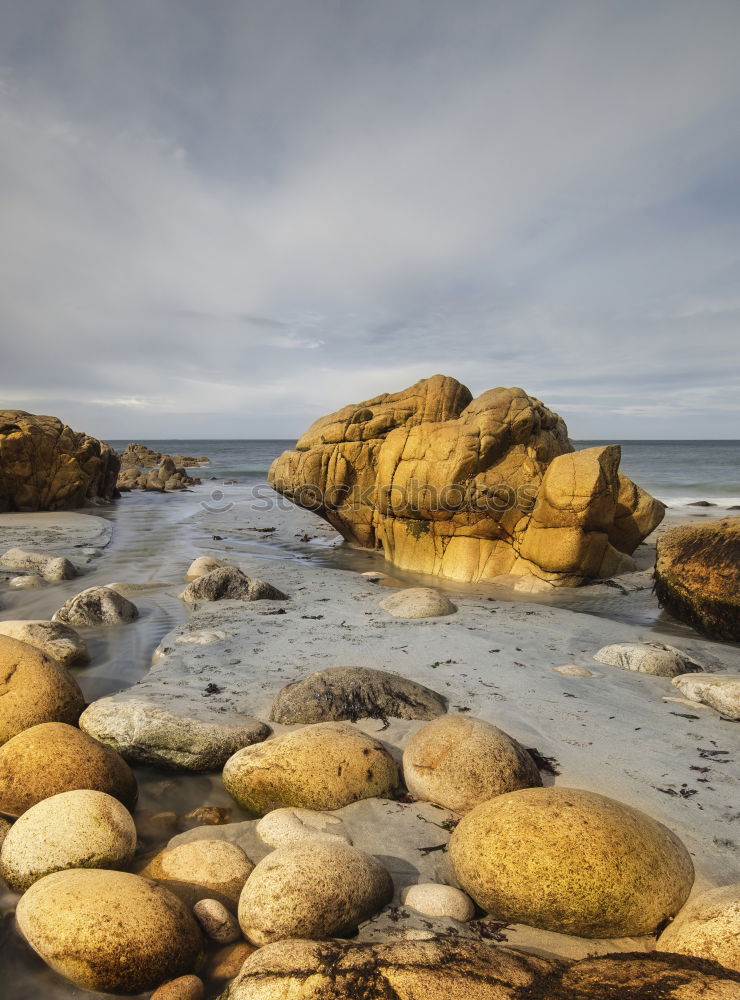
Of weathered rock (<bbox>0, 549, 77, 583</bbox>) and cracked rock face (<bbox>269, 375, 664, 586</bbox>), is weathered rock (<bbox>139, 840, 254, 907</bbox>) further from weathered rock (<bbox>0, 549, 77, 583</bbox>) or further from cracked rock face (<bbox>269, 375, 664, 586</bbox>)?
cracked rock face (<bbox>269, 375, 664, 586</bbox>)

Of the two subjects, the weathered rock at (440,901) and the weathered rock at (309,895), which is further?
the weathered rock at (440,901)

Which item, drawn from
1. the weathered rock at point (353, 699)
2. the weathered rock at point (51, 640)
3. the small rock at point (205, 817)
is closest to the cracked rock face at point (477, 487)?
the weathered rock at point (353, 699)

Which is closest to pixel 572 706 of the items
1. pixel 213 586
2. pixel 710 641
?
pixel 710 641

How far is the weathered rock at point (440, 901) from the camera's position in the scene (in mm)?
2592

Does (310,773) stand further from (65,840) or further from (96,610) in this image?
(96,610)

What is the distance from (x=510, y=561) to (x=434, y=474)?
7.27 feet

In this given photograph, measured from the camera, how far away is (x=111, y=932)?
2.24 metres

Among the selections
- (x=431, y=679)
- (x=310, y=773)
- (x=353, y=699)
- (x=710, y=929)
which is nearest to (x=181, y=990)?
(x=310, y=773)

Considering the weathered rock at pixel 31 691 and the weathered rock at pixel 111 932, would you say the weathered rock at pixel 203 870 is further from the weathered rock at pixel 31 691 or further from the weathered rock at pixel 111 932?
the weathered rock at pixel 31 691

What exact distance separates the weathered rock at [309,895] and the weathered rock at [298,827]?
14.2 inches

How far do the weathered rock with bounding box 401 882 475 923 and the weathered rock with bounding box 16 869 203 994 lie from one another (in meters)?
0.97

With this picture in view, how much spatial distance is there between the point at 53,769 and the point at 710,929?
3359mm

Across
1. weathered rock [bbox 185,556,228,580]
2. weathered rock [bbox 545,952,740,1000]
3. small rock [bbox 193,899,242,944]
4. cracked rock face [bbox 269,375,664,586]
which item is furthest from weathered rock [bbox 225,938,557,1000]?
cracked rock face [bbox 269,375,664,586]

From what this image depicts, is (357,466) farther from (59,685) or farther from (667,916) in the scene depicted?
(667,916)
